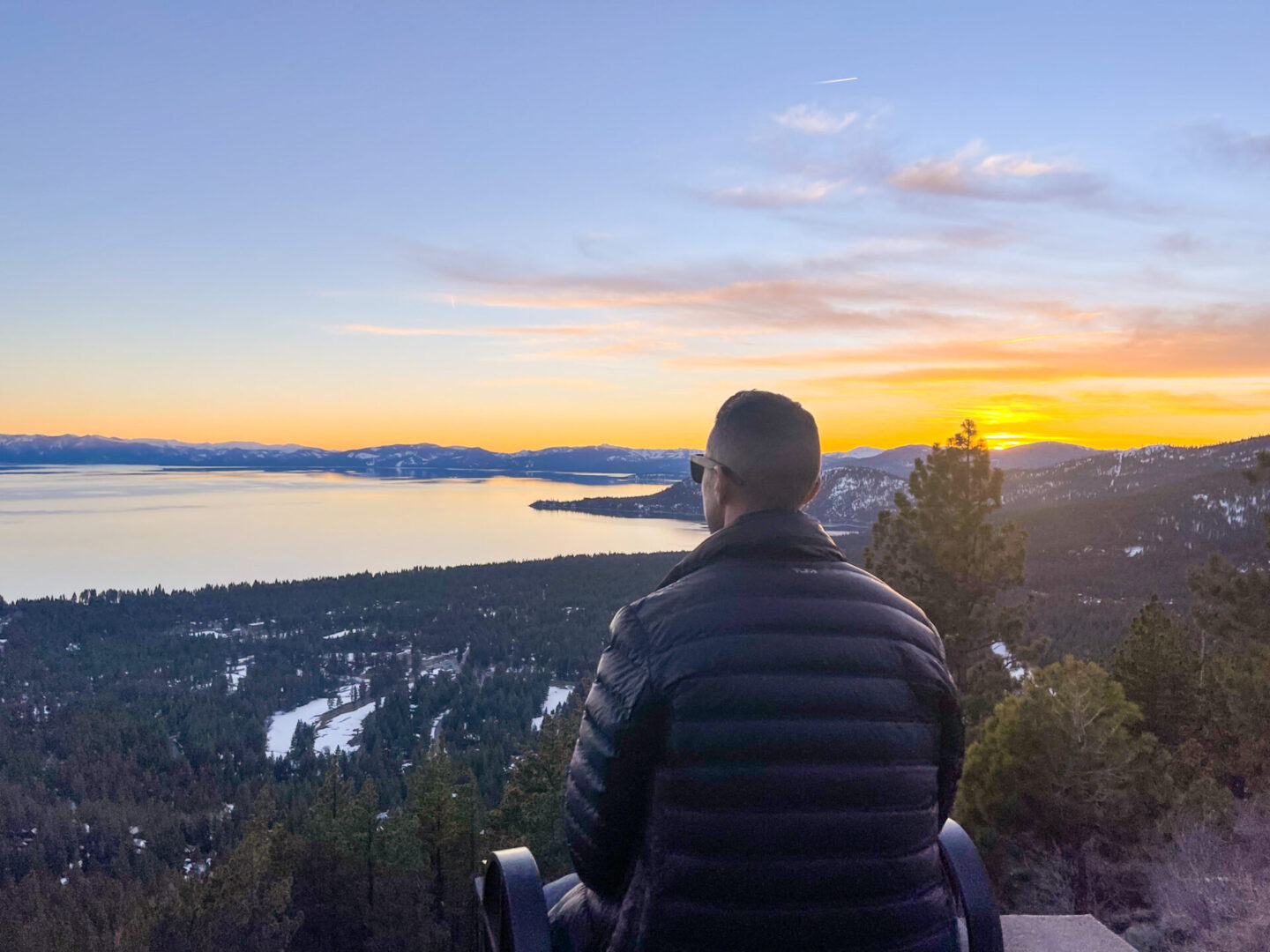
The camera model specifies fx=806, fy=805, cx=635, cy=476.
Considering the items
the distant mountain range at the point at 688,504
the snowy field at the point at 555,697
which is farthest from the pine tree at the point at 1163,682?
the distant mountain range at the point at 688,504

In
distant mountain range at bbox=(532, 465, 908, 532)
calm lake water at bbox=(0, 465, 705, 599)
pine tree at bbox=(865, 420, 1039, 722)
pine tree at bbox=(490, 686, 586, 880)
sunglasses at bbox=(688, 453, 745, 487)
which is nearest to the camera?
sunglasses at bbox=(688, 453, 745, 487)

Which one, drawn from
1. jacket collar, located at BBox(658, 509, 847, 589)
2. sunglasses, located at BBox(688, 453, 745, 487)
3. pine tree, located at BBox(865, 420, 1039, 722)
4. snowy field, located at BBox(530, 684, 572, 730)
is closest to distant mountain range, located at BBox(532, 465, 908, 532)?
snowy field, located at BBox(530, 684, 572, 730)

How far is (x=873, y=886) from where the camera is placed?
129cm

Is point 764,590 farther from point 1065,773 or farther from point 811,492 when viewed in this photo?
point 1065,773

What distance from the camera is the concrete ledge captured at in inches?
133

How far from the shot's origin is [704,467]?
164 cm

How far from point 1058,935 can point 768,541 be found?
10.5 feet

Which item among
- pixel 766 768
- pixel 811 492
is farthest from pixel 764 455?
pixel 766 768

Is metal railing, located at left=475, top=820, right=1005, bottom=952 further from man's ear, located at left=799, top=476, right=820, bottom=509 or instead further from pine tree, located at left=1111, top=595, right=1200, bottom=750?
pine tree, located at left=1111, top=595, right=1200, bottom=750

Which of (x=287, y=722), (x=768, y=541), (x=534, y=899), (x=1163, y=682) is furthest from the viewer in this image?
(x=287, y=722)

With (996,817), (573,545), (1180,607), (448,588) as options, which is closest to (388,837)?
(996,817)

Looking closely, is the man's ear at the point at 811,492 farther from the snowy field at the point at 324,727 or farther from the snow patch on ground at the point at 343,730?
the snowy field at the point at 324,727

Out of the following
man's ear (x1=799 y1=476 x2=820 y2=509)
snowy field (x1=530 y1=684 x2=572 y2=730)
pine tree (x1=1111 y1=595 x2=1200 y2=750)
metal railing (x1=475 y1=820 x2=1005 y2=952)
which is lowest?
snowy field (x1=530 y1=684 x2=572 y2=730)

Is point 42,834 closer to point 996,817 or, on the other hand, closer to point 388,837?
point 388,837
